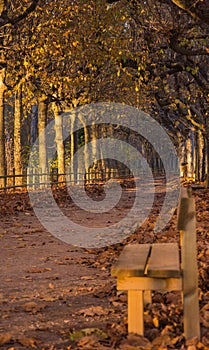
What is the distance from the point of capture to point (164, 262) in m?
5.14

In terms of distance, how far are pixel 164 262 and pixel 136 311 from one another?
483 mm

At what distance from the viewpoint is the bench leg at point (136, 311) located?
4.94 metres

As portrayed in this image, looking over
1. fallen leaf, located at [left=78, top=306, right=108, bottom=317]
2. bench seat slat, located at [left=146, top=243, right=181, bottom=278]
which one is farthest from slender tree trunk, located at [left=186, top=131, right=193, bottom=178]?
bench seat slat, located at [left=146, top=243, right=181, bottom=278]

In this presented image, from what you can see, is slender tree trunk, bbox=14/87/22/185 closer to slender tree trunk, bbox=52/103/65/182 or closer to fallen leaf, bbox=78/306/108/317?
slender tree trunk, bbox=52/103/65/182

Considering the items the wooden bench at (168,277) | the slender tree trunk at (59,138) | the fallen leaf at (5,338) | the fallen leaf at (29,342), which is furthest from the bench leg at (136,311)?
the slender tree trunk at (59,138)

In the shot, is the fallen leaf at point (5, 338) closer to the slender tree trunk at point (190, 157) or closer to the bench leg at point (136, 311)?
the bench leg at point (136, 311)

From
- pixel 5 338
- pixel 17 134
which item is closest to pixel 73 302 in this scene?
pixel 5 338

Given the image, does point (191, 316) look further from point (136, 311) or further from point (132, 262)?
point (132, 262)

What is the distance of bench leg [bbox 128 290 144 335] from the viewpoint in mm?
4941

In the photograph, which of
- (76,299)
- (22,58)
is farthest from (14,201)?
(76,299)

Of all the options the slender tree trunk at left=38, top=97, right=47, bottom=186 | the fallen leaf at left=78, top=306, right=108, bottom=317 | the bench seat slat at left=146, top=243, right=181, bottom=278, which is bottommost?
the fallen leaf at left=78, top=306, right=108, bottom=317

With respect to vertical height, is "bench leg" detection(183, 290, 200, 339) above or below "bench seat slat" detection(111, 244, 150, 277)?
below

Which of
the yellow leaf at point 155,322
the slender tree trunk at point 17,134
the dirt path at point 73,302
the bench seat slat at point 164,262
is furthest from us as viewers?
the slender tree trunk at point 17,134

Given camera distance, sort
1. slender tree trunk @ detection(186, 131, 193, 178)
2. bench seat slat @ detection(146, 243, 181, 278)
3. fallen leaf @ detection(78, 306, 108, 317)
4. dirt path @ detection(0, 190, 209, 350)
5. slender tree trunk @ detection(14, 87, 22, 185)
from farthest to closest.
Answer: slender tree trunk @ detection(186, 131, 193, 178) < slender tree trunk @ detection(14, 87, 22, 185) < fallen leaf @ detection(78, 306, 108, 317) < dirt path @ detection(0, 190, 209, 350) < bench seat slat @ detection(146, 243, 181, 278)
